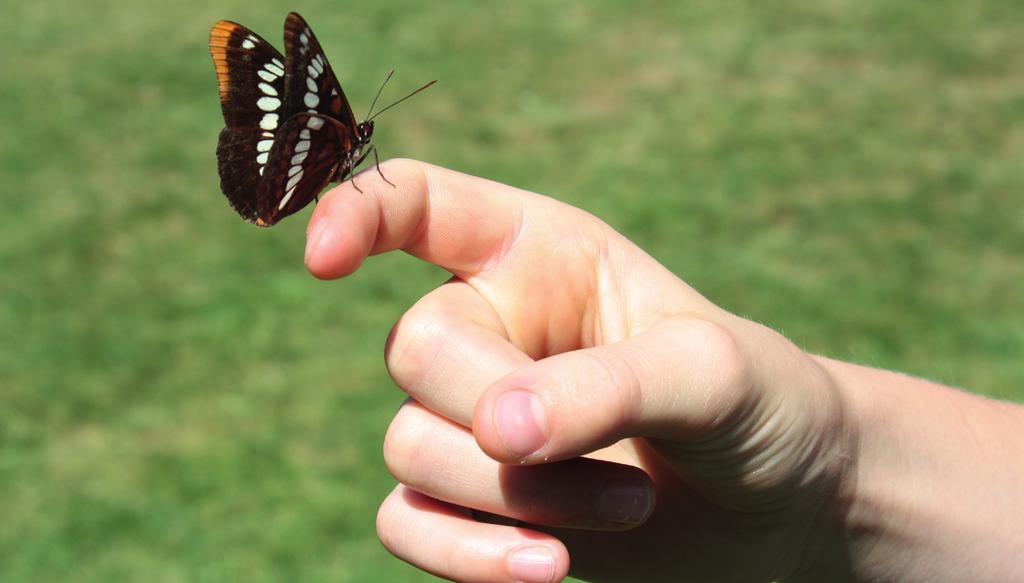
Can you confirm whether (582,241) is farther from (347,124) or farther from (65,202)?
(65,202)

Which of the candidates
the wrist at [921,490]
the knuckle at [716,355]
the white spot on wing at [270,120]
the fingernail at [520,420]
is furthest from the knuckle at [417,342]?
→ the wrist at [921,490]

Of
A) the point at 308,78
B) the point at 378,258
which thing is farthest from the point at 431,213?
the point at 378,258

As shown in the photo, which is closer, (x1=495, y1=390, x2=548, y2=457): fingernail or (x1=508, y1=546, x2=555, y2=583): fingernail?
(x1=495, y1=390, x2=548, y2=457): fingernail

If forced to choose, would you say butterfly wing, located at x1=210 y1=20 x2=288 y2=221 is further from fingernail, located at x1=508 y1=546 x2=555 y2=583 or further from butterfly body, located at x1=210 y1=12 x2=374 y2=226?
fingernail, located at x1=508 y1=546 x2=555 y2=583

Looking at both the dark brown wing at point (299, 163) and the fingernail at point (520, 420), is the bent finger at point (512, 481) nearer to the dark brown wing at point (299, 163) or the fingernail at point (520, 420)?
the fingernail at point (520, 420)

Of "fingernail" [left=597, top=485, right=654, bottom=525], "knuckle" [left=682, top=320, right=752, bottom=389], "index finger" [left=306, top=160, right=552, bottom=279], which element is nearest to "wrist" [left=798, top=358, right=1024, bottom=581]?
"knuckle" [left=682, top=320, right=752, bottom=389]
